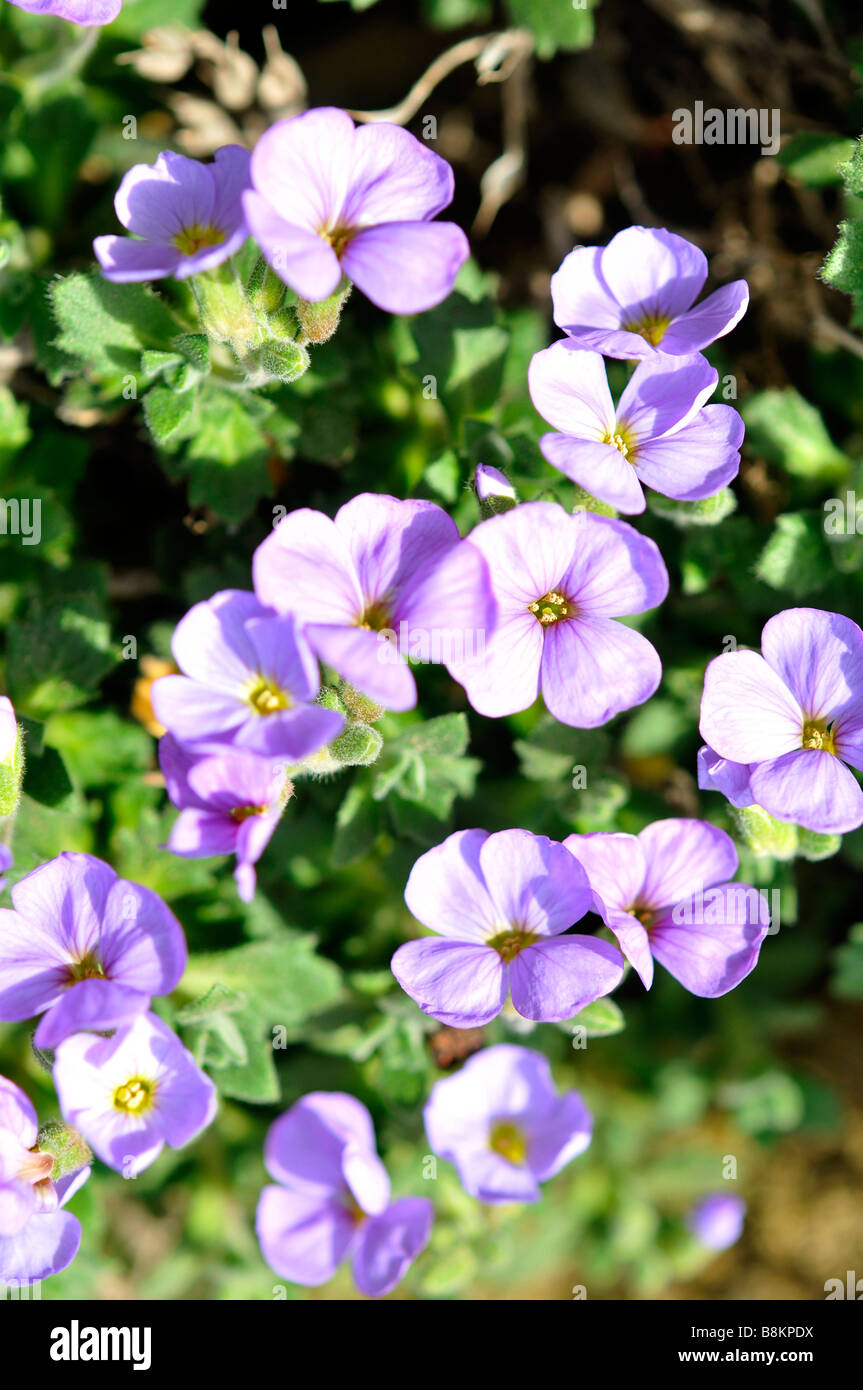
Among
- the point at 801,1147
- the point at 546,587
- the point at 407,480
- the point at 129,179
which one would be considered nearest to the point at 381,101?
the point at 407,480

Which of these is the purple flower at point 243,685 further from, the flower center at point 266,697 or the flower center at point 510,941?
the flower center at point 510,941

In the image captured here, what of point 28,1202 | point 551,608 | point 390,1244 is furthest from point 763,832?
point 28,1202

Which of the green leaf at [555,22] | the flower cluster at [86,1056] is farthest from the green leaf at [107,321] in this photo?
the green leaf at [555,22]

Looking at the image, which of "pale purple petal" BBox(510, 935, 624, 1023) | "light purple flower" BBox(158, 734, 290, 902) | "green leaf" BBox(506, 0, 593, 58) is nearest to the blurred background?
"green leaf" BBox(506, 0, 593, 58)

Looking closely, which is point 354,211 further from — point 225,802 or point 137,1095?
point 137,1095

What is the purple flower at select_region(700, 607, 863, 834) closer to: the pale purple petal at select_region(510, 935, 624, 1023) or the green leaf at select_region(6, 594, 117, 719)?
the pale purple petal at select_region(510, 935, 624, 1023)

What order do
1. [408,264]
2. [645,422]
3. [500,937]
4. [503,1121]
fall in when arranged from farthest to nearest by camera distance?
[503,1121] < [500,937] < [645,422] < [408,264]
